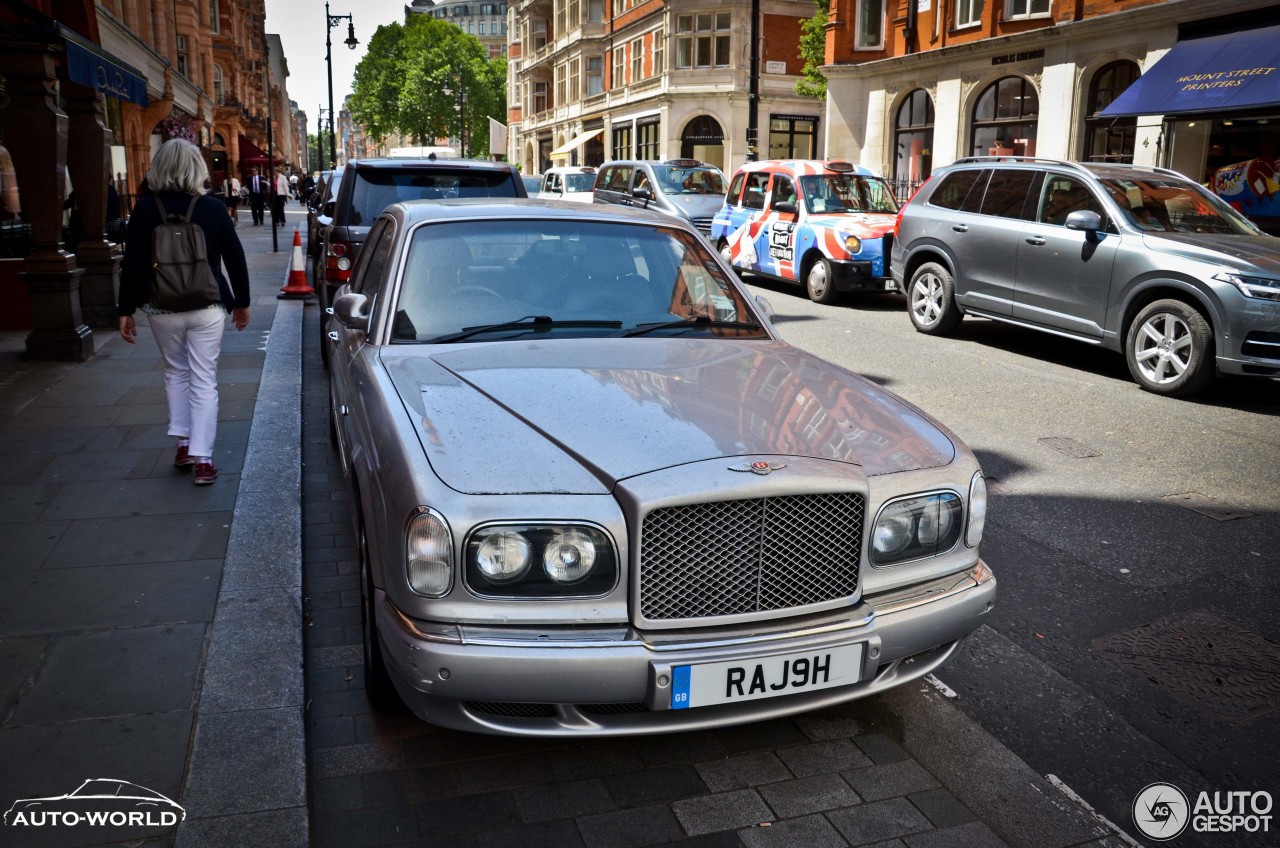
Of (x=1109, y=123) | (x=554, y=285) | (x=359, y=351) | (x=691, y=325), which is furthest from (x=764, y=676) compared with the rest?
(x=1109, y=123)

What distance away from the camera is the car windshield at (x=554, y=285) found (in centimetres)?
420

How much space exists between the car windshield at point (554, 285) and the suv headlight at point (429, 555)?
1.45 meters

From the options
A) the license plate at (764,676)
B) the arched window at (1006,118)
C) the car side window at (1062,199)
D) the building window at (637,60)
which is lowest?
Answer: the license plate at (764,676)

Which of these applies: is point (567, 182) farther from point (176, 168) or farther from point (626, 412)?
point (626, 412)

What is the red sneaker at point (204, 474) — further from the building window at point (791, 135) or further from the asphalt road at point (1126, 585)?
the building window at point (791, 135)

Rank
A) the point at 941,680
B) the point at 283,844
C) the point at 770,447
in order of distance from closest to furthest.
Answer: the point at 283,844, the point at 770,447, the point at 941,680

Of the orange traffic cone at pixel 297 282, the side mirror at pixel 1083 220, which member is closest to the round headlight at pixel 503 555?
the side mirror at pixel 1083 220

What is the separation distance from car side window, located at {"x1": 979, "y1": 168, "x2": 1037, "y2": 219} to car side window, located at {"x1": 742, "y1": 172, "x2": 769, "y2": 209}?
205 inches

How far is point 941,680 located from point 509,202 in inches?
111

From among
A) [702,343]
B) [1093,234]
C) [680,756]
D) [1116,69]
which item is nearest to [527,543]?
[680,756]

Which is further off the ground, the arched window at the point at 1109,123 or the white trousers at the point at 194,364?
the arched window at the point at 1109,123

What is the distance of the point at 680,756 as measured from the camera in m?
3.26

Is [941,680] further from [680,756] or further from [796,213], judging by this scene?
[796,213]

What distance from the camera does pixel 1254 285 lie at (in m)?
8.09
